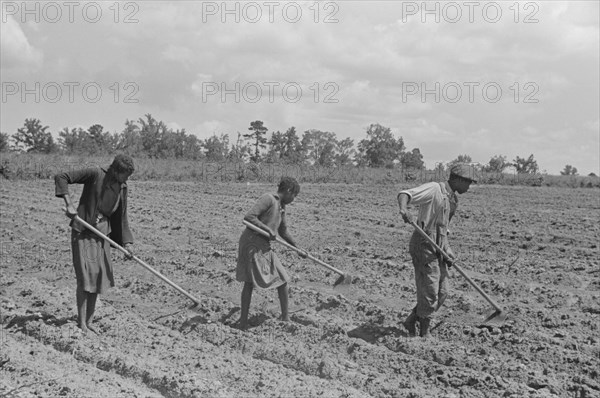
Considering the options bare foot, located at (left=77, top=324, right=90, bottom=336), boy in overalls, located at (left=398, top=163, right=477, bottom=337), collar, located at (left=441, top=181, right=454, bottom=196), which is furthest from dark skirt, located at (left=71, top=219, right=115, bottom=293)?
collar, located at (left=441, top=181, right=454, bottom=196)

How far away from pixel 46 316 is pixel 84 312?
600 millimetres

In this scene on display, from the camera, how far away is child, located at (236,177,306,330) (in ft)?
20.1

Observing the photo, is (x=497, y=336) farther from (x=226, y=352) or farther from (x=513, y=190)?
(x=513, y=190)

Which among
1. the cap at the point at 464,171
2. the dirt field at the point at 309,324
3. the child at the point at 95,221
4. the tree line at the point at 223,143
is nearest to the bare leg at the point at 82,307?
the child at the point at 95,221

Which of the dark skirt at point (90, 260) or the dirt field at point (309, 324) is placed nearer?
the dirt field at point (309, 324)

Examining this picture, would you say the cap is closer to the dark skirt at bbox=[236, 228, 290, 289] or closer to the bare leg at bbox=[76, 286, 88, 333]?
the dark skirt at bbox=[236, 228, 290, 289]

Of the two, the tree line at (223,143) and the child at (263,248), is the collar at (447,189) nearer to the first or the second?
the child at (263,248)

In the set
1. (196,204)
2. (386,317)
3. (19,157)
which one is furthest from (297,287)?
(19,157)

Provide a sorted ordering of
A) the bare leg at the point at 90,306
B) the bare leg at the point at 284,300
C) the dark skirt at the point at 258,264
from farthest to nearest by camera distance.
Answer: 1. the bare leg at the point at 284,300
2. the dark skirt at the point at 258,264
3. the bare leg at the point at 90,306

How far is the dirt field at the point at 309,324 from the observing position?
191 inches

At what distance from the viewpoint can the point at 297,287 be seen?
7859 millimetres

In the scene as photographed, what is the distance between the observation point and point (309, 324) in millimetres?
6375

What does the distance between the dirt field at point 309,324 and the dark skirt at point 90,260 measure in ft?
1.33

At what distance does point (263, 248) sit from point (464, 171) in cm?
184
